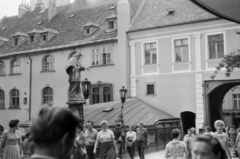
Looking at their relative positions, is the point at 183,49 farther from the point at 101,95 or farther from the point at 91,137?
the point at 91,137

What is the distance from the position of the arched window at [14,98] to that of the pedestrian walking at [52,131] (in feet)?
103

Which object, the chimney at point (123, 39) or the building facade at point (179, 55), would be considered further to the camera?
the chimney at point (123, 39)

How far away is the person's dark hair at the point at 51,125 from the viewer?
194 centimetres

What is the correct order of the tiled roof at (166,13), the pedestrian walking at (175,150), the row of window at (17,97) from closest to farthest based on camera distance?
the pedestrian walking at (175,150), the tiled roof at (166,13), the row of window at (17,97)

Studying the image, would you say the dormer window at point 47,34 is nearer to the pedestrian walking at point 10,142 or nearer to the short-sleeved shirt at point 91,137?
the short-sleeved shirt at point 91,137

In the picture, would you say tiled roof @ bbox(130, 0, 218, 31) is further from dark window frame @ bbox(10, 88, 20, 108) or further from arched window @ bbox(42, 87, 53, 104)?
dark window frame @ bbox(10, 88, 20, 108)

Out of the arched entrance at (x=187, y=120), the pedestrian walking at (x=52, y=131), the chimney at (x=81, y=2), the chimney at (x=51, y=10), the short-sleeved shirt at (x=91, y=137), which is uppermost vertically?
the chimney at (x=81, y=2)

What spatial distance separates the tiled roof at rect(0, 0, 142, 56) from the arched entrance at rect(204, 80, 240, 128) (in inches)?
345

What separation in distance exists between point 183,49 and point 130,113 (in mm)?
6279

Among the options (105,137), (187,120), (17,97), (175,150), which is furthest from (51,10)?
(175,150)

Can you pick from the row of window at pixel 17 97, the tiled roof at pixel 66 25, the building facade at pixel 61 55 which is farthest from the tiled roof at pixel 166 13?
the row of window at pixel 17 97

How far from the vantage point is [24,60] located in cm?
3222

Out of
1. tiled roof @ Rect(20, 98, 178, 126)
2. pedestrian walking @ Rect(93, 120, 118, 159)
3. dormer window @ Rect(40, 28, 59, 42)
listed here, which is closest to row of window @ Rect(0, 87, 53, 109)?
dormer window @ Rect(40, 28, 59, 42)

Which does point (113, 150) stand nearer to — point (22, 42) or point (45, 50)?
point (45, 50)
